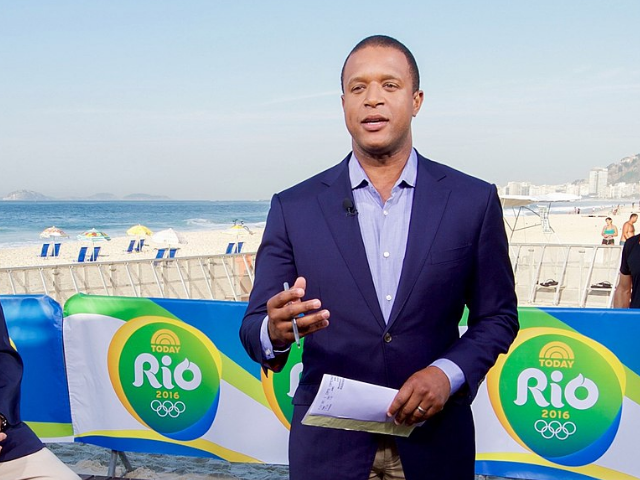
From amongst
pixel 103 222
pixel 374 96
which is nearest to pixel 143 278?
pixel 374 96

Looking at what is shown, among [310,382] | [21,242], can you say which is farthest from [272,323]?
[21,242]

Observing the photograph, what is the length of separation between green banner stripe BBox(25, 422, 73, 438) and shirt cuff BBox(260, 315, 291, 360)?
3874 mm

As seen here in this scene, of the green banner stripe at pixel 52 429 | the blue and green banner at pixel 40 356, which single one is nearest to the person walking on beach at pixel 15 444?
the blue and green banner at pixel 40 356

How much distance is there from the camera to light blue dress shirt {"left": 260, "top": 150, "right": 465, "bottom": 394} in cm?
188

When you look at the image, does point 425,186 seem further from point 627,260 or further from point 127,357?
point 627,260

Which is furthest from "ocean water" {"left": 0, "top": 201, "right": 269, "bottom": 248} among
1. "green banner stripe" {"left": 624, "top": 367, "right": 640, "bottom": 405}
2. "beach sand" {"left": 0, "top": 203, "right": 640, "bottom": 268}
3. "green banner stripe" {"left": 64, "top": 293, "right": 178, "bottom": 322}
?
"green banner stripe" {"left": 624, "top": 367, "right": 640, "bottom": 405}

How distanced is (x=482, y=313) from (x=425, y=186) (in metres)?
0.39

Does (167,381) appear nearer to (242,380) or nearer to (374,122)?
(242,380)

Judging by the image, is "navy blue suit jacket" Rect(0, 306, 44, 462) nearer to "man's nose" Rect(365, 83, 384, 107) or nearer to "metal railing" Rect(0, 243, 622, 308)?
"man's nose" Rect(365, 83, 384, 107)

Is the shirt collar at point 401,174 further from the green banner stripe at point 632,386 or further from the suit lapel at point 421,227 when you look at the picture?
the green banner stripe at point 632,386

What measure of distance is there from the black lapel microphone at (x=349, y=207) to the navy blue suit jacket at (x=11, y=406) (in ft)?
4.88

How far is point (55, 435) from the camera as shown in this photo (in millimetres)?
5176

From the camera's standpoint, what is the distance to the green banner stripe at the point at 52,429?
5145 mm

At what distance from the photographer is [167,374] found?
4973 millimetres
